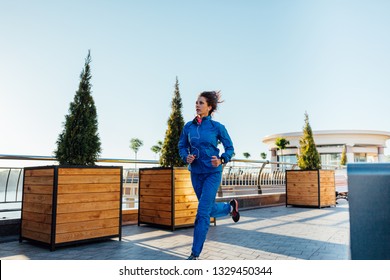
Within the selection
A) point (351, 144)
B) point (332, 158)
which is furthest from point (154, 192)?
point (351, 144)

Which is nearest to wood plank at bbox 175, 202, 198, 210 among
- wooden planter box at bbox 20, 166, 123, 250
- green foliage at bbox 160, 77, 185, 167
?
green foliage at bbox 160, 77, 185, 167

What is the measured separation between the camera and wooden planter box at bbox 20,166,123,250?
334 cm

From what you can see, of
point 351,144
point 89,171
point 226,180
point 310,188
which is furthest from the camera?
point 351,144

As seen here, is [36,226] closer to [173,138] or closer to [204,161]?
[204,161]

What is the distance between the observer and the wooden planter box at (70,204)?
334 cm

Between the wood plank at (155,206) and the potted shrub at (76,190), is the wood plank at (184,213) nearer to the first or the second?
the wood plank at (155,206)

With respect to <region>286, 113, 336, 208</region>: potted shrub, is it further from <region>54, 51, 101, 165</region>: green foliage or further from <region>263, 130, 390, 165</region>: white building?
<region>263, 130, 390, 165</region>: white building

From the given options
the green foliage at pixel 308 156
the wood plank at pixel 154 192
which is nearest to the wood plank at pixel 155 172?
the wood plank at pixel 154 192

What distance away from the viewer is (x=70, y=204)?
3.46 metres

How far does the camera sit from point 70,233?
3.41 metres

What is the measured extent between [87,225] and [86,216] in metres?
0.11

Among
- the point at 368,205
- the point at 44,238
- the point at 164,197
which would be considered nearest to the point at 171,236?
the point at 164,197

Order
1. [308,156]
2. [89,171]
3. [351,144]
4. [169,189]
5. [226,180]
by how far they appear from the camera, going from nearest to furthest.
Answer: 1. [89,171]
2. [169,189]
3. [226,180]
4. [308,156]
5. [351,144]
